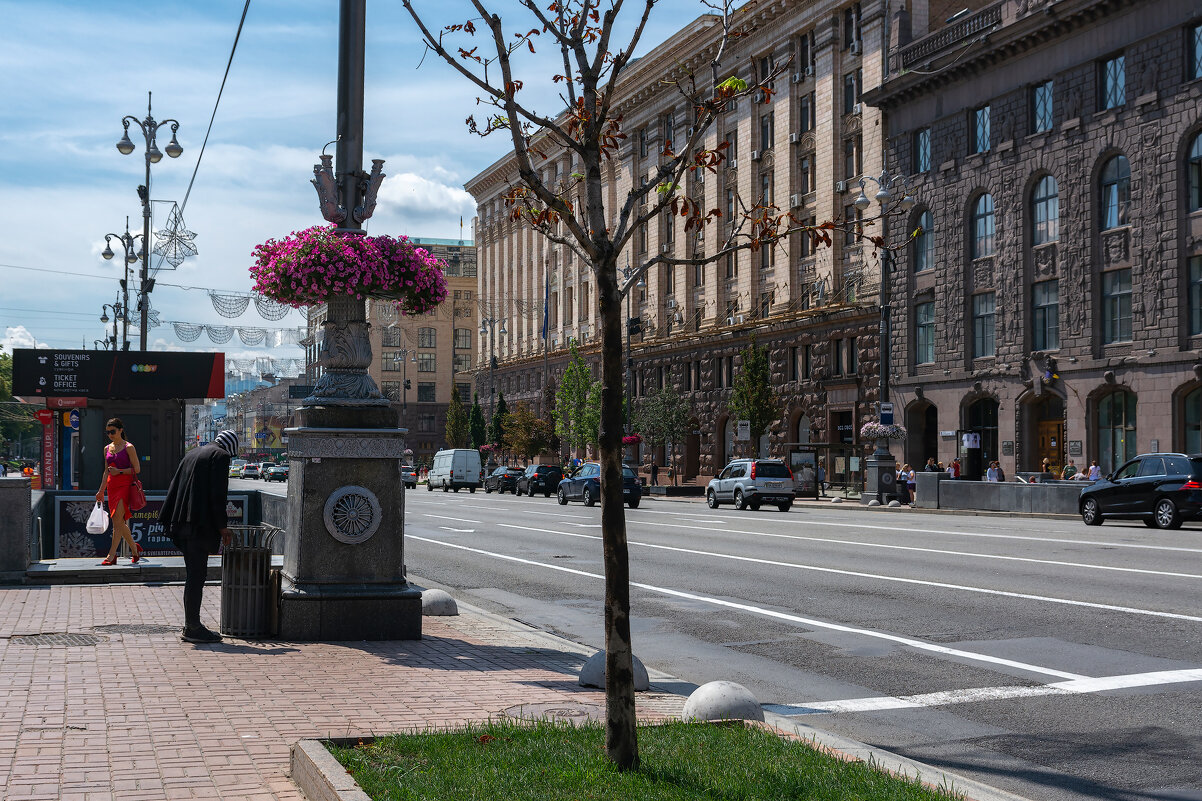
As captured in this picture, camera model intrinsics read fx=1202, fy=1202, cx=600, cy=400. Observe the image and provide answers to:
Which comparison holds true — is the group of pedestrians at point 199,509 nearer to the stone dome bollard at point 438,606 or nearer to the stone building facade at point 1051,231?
the stone dome bollard at point 438,606

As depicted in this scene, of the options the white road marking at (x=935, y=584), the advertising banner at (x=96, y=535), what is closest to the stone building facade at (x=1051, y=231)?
the white road marking at (x=935, y=584)

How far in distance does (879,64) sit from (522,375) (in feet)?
148

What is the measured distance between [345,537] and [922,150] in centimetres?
4210

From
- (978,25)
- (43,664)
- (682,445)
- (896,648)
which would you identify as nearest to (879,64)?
(978,25)

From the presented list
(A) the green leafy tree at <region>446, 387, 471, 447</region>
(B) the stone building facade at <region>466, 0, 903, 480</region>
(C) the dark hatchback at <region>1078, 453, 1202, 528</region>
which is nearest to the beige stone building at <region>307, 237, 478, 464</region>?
(A) the green leafy tree at <region>446, 387, 471, 447</region>

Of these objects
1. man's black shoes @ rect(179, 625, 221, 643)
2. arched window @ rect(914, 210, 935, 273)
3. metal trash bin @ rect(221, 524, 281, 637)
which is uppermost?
arched window @ rect(914, 210, 935, 273)

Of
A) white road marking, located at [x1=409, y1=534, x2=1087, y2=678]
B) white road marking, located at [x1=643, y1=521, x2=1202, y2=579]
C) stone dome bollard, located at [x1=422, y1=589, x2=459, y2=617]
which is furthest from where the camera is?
white road marking, located at [x1=643, y1=521, x2=1202, y2=579]

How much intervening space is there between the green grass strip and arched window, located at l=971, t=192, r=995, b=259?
134 feet

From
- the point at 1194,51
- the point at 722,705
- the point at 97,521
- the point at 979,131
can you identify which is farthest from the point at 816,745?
the point at 979,131

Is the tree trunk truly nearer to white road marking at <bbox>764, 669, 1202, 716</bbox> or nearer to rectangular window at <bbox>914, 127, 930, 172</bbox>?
white road marking at <bbox>764, 669, 1202, 716</bbox>

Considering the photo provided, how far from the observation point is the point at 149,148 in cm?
3188

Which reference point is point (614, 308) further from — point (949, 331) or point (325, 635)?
point (949, 331)

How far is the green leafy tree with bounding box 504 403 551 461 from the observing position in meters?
78.4

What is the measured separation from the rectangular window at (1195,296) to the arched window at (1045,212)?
18.6 ft
